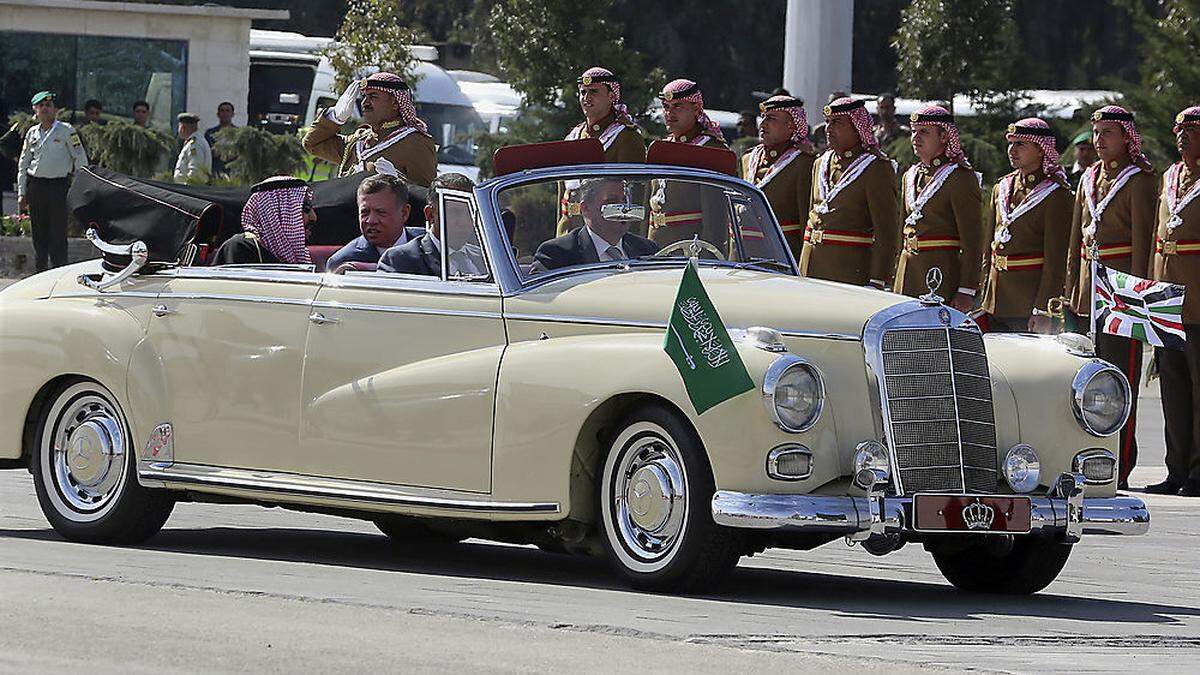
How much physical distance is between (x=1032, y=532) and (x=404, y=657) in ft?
9.20

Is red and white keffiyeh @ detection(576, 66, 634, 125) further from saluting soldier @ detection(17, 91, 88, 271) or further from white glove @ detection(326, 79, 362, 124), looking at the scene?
saluting soldier @ detection(17, 91, 88, 271)

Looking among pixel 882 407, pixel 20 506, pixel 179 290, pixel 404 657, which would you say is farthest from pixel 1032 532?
pixel 20 506

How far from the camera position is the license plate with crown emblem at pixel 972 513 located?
8242 millimetres

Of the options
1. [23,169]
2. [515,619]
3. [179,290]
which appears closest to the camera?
[515,619]

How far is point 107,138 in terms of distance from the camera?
2934cm

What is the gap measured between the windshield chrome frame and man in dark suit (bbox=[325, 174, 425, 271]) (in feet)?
2.32

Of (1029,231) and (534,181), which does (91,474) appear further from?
(1029,231)

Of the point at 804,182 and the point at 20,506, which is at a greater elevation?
the point at 804,182

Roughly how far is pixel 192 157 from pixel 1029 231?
16423 millimetres

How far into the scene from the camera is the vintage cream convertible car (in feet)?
27.0

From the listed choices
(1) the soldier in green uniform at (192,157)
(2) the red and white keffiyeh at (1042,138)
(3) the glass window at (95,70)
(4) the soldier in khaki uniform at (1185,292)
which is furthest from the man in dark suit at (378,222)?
(3) the glass window at (95,70)

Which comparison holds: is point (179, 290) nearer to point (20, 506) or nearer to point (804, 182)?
point (20, 506)

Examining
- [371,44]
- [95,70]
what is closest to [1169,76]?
[371,44]

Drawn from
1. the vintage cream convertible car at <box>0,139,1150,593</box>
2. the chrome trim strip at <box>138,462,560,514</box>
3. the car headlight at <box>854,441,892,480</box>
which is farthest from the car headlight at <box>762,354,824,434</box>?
the chrome trim strip at <box>138,462,560,514</box>
